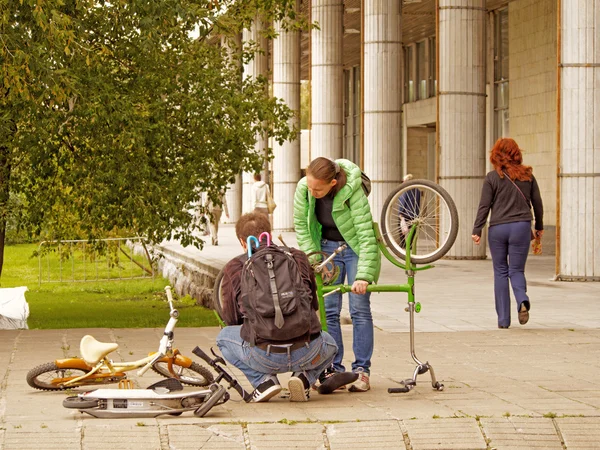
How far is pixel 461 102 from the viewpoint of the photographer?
72.2ft

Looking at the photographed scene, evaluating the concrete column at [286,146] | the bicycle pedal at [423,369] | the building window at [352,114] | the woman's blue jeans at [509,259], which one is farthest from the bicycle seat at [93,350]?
the building window at [352,114]

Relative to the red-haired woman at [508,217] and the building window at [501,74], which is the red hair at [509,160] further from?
the building window at [501,74]

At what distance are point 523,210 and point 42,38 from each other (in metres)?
4.81

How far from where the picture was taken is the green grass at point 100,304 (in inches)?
556

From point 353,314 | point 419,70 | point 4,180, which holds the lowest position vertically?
point 353,314

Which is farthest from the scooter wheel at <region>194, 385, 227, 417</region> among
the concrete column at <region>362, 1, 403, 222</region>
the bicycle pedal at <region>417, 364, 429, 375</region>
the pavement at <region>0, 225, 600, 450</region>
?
the concrete column at <region>362, 1, 403, 222</region>

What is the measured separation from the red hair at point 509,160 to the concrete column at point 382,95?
1514 cm

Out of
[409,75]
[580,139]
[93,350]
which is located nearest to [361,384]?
[93,350]

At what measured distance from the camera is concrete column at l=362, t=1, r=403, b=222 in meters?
26.6

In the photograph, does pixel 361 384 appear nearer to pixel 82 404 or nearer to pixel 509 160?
pixel 82 404

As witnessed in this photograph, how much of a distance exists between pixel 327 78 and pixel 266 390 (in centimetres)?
2845

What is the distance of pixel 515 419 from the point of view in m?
6.25

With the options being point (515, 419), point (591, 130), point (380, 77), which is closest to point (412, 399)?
point (515, 419)

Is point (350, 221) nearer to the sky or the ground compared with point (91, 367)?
nearer to the sky
